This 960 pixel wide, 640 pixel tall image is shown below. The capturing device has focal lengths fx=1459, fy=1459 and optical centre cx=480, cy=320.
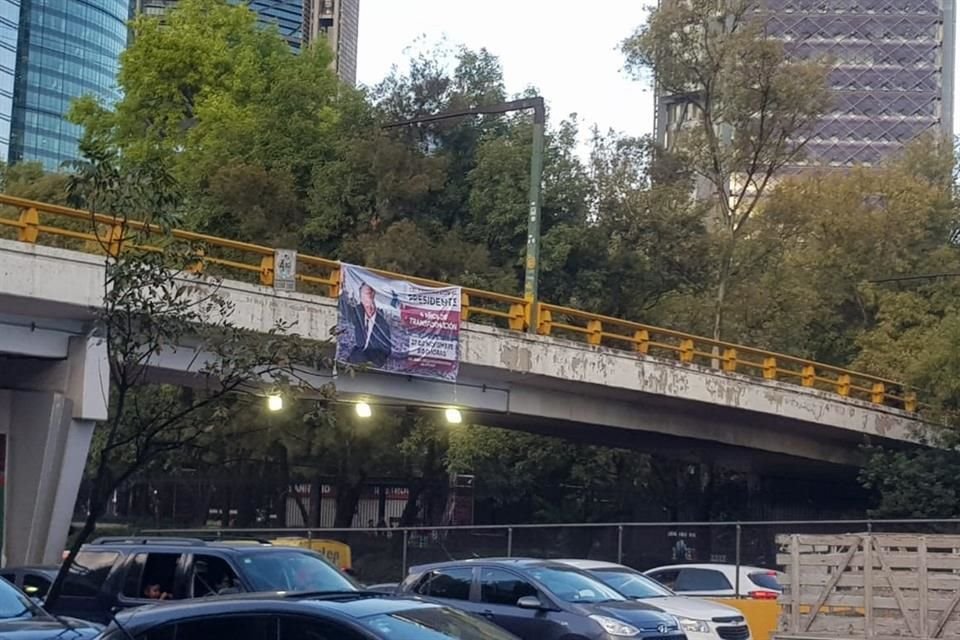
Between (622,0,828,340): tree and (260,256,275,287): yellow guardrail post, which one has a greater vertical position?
(622,0,828,340): tree

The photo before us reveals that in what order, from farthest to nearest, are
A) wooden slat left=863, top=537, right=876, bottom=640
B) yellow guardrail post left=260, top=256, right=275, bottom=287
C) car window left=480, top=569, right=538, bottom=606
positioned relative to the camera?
yellow guardrail post left=260, top=256, right=275, bottom=287
wooden slat left=863, top=537, right=876, bottom=640
car window left=480, top=569, right=538, bottom=606

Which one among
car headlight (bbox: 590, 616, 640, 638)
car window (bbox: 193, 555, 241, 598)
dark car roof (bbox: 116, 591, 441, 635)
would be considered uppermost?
dark car roof (bbox: 116, 591, 441, 635)

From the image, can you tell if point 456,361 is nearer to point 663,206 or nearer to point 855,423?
point 855,423

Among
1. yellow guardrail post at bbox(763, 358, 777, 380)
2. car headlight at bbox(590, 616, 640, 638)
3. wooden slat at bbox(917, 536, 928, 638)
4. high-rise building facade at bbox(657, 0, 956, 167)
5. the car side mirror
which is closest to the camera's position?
car headlight at bbox(590, 616, 640, 638)

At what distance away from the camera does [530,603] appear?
16.7m

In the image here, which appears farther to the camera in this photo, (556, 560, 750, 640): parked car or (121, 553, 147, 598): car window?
(556, 560, 750, 640): parked car

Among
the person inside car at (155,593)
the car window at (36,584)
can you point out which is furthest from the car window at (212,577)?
the car window at (36,584)

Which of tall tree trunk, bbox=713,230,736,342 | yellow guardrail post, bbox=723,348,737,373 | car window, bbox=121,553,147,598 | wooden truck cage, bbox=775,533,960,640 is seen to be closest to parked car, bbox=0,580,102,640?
car window, bbox=121,553,147,598

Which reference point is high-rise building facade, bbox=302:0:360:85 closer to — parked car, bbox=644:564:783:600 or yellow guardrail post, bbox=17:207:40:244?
yellow guardrail post, bbox=17:207:40:244

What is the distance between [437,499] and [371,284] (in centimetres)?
2109

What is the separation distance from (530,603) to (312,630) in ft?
27.9

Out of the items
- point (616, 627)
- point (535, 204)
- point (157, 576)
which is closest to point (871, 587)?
point (616, 627)

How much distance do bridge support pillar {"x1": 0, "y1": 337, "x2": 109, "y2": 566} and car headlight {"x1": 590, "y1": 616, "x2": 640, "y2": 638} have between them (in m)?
13.8

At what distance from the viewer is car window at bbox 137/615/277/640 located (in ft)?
28.1
